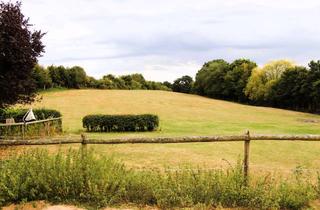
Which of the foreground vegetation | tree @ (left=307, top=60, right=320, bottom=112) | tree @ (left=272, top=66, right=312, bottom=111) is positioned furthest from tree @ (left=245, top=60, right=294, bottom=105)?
the foreground vegetation

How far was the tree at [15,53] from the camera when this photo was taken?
1936cm

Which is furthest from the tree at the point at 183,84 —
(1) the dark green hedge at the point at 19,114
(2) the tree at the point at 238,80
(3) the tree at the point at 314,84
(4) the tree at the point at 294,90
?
(1) the dark green hedge at the point at 19,114

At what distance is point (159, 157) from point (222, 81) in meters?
85.8

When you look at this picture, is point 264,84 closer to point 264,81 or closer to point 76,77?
point 264,81

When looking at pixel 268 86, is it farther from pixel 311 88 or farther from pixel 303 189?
pixel 303 189

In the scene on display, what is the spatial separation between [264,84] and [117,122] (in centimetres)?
6177

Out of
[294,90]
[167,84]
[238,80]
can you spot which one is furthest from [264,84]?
[167,84]

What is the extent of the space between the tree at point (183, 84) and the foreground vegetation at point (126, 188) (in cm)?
11804

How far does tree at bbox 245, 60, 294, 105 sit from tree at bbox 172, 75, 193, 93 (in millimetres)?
34376

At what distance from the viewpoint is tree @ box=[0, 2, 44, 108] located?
1936cm

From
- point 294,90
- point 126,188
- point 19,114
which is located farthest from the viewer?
point 294,90

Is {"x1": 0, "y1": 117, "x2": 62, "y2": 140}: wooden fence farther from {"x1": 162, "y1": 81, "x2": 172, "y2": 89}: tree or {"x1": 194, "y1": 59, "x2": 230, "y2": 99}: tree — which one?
{"x1": 162, "y1": 81, "x2": 172, "y2": 89}: tree

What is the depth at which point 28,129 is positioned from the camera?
27156mm

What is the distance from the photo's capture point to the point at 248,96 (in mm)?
96375
